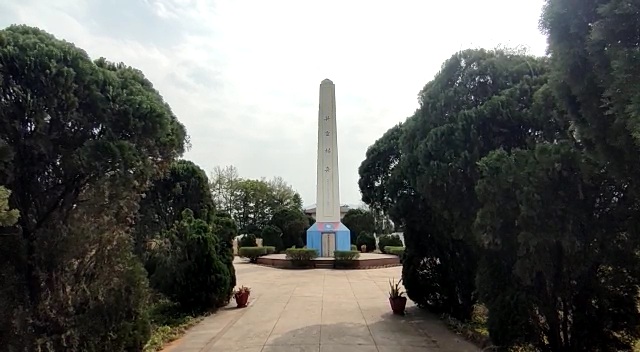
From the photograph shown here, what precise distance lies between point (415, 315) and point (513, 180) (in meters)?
6.39

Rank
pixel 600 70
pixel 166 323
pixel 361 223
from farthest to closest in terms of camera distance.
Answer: pixel 361 223, pixel 166 323, pixel 600 70

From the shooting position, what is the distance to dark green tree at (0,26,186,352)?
5.08 m

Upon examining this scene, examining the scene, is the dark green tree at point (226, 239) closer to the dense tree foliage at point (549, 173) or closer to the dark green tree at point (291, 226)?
the dense tree foliage at point (549, 173)

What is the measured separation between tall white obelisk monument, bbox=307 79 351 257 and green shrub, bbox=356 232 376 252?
6.56 meters

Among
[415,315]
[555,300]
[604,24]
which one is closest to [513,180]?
[555,300]

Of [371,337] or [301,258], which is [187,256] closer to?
[371,337]

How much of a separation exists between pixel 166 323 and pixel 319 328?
3.36 metres

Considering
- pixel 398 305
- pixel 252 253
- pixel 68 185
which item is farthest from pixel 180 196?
pixel 252 253

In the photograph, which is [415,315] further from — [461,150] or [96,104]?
[96,104]

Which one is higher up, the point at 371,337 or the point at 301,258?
the point at 301,258

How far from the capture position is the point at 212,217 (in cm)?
1420

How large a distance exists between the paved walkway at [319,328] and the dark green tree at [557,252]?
1.66m

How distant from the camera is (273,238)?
3631 centimetres

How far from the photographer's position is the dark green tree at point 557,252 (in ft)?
17.3
